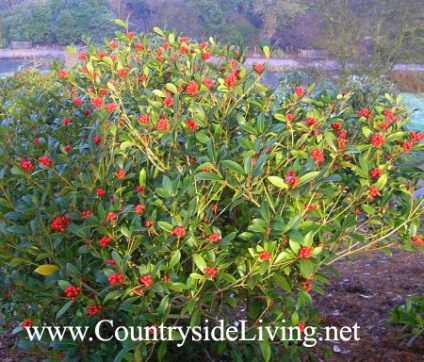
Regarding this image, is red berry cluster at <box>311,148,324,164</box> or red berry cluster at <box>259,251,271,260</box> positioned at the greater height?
red berry cluster at <box>311,148,324,164</box>

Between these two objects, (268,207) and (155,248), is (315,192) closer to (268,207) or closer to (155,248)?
(268,207)

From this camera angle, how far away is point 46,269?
1729 mm

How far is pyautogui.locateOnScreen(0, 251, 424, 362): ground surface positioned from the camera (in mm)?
2488

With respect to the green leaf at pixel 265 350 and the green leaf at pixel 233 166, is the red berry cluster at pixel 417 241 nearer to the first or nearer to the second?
the green leaf at pixel 265 350

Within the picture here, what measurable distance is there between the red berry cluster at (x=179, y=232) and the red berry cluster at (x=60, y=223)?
1.38 feet

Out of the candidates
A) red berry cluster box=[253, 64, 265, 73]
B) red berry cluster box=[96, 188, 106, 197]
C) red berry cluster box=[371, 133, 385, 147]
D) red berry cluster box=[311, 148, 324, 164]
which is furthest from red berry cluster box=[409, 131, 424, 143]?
red berry cluster box=[96, 188, 106, 197]

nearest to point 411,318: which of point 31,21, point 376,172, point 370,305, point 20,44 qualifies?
point 370,305

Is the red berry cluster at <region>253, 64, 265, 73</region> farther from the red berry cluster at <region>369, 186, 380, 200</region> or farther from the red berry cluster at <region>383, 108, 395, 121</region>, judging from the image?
the red berry cluster at <region>369, 186, 380, 200</region>

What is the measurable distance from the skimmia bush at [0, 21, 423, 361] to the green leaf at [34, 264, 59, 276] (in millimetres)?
13

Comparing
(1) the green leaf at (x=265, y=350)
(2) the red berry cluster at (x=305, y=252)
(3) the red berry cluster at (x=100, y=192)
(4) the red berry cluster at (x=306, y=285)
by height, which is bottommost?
(1) the green leaf at (x=265, y=350)

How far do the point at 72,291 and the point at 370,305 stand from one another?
6.40 ft

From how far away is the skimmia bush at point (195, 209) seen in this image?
159 cm

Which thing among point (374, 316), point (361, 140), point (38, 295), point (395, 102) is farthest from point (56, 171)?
point (374, 316)

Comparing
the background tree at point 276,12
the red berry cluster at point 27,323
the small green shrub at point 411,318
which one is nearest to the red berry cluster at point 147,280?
the red berry cluster at point 27,323
